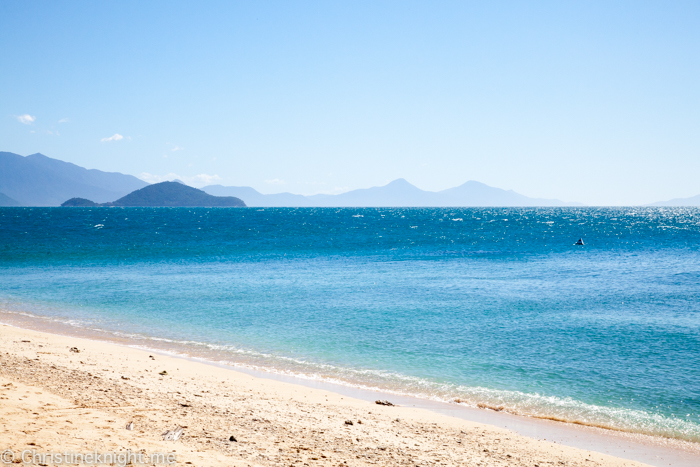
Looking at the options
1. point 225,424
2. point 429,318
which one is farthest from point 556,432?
point 429,318

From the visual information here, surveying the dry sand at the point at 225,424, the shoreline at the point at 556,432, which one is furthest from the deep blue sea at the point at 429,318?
the dry sand at the point at 225,424

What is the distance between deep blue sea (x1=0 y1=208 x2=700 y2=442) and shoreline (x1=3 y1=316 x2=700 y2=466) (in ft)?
1.59

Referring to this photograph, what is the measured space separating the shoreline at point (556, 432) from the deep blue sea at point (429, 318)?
49 centimetres

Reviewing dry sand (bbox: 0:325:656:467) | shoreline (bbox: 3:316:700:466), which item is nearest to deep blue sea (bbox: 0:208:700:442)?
shoreline (bbox: 3:316:700:466)

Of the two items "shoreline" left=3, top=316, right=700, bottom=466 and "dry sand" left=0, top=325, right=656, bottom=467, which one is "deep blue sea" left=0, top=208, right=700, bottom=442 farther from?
"dry sand" left=0, top=325, right=656, bottom=467

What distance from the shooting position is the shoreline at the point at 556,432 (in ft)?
30.6

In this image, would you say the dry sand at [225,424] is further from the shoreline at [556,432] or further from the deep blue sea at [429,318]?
the deep blue sea at [429,318]

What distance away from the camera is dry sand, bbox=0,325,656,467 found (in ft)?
22.7

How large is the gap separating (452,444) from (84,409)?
705 cm

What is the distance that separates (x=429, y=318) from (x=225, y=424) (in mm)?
13493

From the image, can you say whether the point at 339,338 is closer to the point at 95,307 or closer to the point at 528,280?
the point at 95,307

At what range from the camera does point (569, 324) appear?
1948 cm

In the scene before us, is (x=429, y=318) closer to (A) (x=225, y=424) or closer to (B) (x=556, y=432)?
(B) (x=556, y=432)

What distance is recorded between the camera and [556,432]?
33.3 feet
